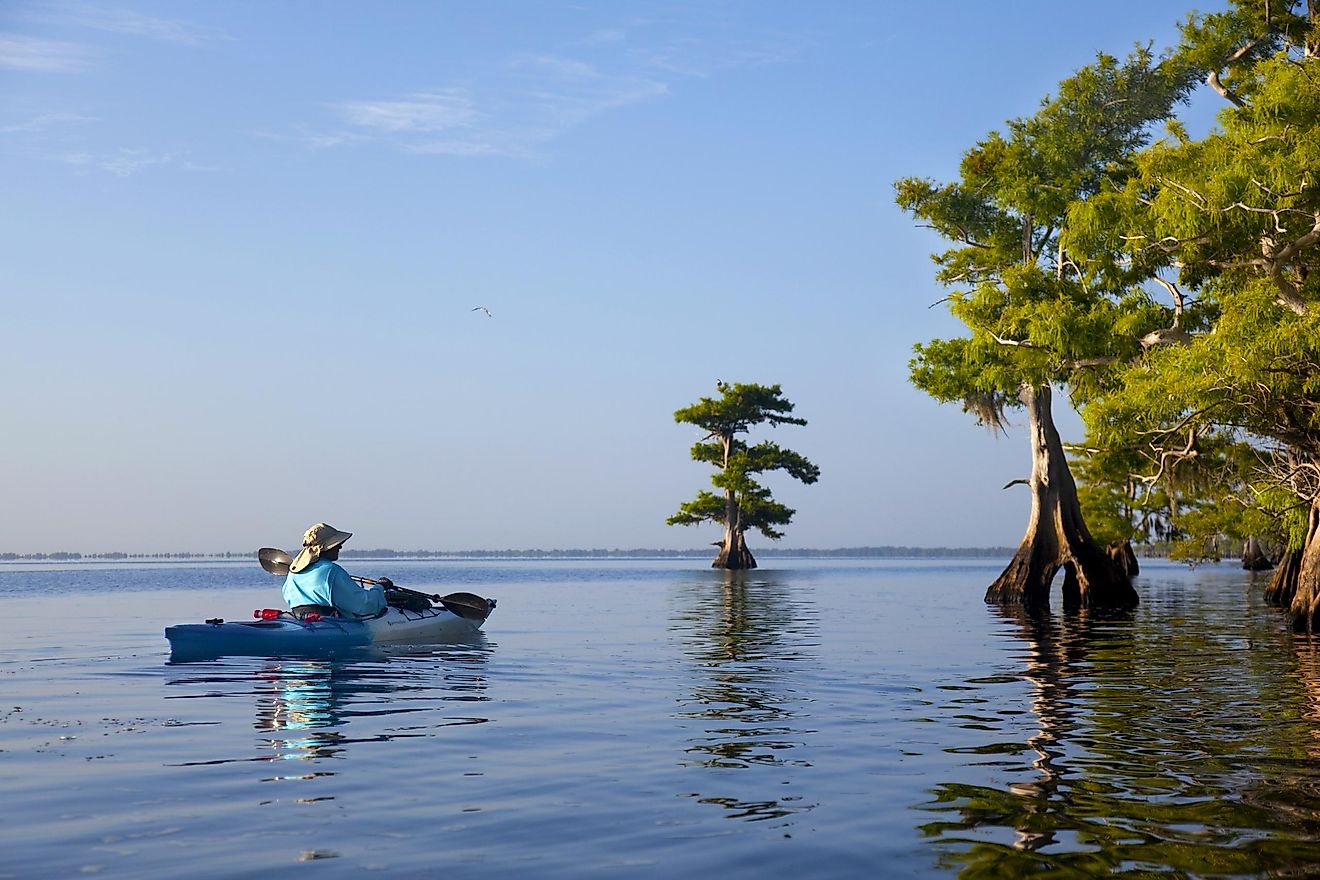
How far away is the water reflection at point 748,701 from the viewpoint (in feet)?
29.0

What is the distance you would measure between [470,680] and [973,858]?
10286 millimetres

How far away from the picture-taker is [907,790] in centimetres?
857

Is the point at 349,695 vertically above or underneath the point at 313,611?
underneath

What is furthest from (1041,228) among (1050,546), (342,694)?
(342,694)

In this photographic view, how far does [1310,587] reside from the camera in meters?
24.0

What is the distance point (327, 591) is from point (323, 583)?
140mm

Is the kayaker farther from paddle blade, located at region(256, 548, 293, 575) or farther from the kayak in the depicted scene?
paddle blade, located at region(256, 548, 293, 575)

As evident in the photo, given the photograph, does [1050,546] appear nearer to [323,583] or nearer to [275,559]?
[275,559]

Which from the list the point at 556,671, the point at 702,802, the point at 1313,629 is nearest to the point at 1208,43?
the point at 1313,629

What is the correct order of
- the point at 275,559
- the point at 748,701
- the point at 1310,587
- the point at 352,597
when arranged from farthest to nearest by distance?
the point at 1310,587
the point at 275,559
the point at 352,597
the point at 748,701

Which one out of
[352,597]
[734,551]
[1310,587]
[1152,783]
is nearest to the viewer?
[1152,783]

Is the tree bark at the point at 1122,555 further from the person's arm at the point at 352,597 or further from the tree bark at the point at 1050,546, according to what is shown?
the person's arm at the point at 352,597

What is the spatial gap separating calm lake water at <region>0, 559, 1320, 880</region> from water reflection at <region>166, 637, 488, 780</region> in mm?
71

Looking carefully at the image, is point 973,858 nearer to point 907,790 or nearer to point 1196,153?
point 907,790
